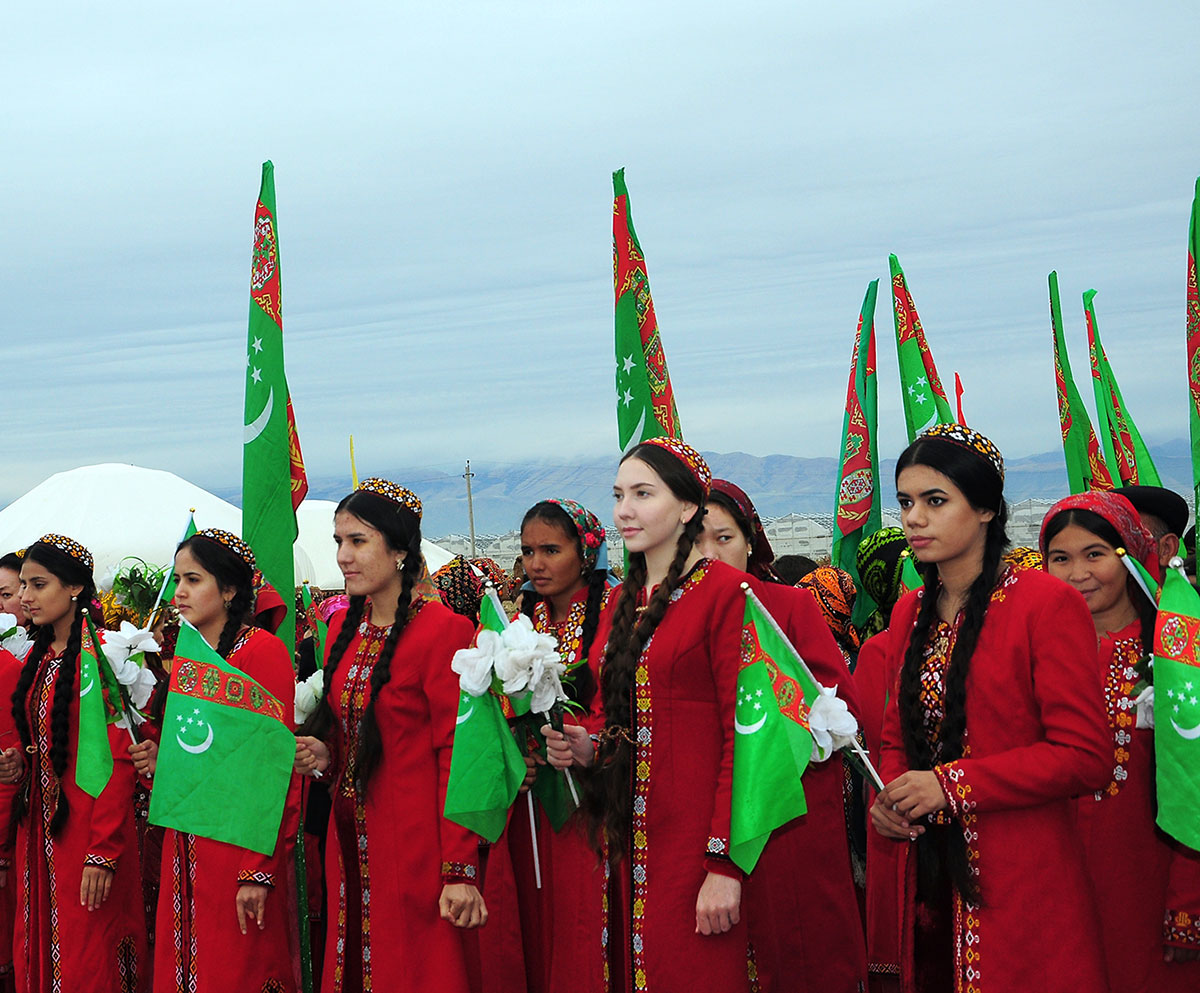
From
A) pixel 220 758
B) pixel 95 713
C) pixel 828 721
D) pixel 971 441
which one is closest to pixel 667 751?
pixel 828 721

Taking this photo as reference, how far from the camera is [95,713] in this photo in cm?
477

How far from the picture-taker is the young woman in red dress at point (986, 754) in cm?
286

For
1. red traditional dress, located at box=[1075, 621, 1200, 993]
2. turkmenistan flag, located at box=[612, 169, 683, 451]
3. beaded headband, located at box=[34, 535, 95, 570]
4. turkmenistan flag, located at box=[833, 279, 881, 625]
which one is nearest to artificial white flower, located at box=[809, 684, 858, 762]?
red traditional dress, located at box=[1075, 621, 1200, 993]

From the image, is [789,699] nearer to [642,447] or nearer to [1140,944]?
[642,447]

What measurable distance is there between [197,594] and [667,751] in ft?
6.76

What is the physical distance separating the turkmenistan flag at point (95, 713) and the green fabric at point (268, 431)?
715 millimetres

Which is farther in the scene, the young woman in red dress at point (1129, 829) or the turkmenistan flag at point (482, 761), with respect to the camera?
the turkmenistan flag at point (482, 761)

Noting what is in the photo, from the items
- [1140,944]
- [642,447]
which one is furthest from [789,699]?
[1140,944]

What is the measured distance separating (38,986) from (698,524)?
318 centimetres

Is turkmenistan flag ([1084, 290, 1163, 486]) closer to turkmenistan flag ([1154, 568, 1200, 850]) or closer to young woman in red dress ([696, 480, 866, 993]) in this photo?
young woman in red dress ([696, 480, 866, 993])

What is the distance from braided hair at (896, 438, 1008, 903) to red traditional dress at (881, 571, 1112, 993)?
0.09 feet

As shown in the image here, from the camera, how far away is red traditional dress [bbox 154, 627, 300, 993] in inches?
166

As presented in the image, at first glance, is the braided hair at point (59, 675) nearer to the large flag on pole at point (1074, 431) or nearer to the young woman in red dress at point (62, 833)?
the young woman in red dress at point (62, 833)

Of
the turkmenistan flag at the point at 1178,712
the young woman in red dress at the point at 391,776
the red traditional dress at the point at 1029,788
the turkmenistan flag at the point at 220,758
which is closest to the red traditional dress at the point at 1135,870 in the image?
the turkmenistan flag at the point at 1178,712
